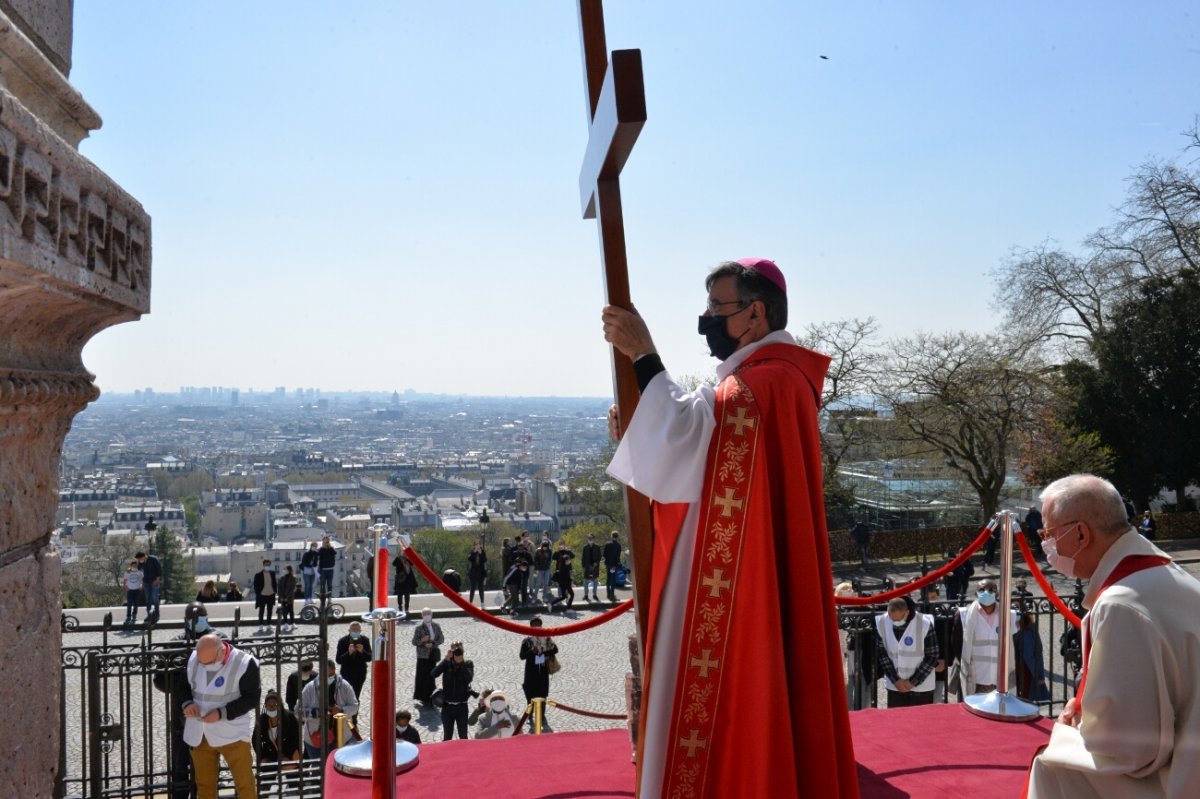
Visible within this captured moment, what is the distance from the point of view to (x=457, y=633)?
16219 millimetres

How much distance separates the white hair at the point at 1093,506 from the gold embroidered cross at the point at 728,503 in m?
1.00

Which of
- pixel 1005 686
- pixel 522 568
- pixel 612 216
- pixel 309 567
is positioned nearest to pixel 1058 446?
pixel 522 568

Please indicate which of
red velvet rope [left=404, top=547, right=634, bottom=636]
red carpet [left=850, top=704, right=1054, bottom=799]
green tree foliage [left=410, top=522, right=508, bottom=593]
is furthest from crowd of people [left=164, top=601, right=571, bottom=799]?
green tree foliage [left=410, top=522, right=508, bottom=593]

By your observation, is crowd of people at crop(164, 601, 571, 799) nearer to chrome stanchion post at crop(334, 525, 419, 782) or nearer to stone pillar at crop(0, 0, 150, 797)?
chrome stanchion post at crop(334, 525, 419, 782)

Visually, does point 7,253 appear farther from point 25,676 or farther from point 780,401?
point 780,401

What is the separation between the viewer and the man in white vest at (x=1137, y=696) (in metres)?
2.63

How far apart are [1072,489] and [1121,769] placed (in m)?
0.81

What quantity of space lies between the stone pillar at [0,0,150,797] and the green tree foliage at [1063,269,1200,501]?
27.3 m

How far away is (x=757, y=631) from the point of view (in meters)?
2.74

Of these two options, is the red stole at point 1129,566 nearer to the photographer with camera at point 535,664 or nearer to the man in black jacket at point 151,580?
the photographer with camera at point 535,664

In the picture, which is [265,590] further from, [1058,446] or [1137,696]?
[1058,446]

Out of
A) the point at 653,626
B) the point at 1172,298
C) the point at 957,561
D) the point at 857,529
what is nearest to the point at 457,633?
the point at 857,529

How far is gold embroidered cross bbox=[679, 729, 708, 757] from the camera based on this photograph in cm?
277

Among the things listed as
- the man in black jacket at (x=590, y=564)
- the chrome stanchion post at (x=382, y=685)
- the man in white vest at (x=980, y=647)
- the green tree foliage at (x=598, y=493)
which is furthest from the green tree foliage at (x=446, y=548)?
the chrome stanchion post at (x=382, y=685)
